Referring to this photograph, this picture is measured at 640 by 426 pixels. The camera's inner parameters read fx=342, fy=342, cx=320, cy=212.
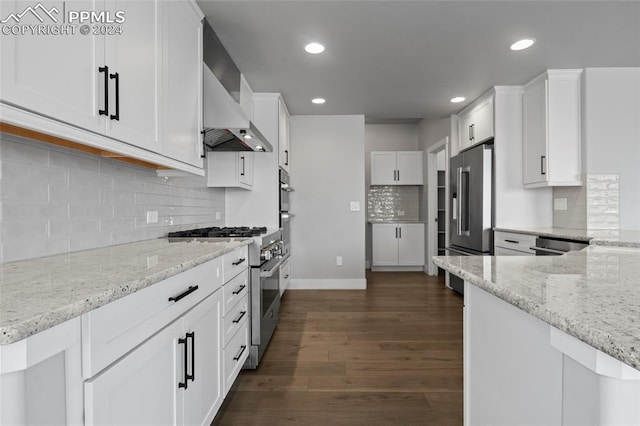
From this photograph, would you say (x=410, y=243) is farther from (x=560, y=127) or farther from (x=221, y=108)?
(x=221, y=108)

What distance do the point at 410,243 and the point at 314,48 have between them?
4.04 meters

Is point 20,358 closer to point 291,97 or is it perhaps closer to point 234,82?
point 234,82

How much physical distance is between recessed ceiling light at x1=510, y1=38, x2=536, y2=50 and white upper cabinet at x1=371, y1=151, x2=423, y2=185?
3325mm

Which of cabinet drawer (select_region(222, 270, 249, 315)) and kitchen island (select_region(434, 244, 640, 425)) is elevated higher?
kitchen island (select_region(434, 244, 640, 425))

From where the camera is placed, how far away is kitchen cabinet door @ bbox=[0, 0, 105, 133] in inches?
36.0

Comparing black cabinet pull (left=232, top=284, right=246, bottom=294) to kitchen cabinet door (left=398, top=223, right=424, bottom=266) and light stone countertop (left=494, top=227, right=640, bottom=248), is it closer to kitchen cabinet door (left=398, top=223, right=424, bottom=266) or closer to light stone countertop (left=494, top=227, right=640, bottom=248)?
light stone countertop (left=494, top=227, right=640, bottom=248)

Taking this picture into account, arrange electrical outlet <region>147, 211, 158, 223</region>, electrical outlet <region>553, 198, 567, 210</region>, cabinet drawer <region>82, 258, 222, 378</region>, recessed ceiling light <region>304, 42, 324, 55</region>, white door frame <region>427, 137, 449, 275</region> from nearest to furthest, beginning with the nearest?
cabinet drawer <region>82, 258, 222, 378</region> → electrical outlet <region>147, 211, 158, 223</region> → recessed ceiling light <region>304, 42, 324, 55</region> → electrical outlet <region>553, 198, 567, 210</region> → white door frame <region>427, 137, 449, 275</region>

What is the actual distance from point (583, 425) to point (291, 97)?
156 inches

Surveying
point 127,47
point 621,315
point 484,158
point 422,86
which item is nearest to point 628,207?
point 484,158

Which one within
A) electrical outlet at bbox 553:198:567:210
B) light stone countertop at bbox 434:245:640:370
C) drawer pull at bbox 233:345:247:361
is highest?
electrical outlet at bbox 553:198:567:210

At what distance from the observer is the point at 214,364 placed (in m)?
1.64

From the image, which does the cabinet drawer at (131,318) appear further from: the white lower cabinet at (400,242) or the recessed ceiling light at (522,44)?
the white lower cabinet at (400,242)

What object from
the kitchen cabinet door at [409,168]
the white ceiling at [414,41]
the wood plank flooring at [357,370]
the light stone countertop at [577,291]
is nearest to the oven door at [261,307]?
the wood plank flooring at [357,370]

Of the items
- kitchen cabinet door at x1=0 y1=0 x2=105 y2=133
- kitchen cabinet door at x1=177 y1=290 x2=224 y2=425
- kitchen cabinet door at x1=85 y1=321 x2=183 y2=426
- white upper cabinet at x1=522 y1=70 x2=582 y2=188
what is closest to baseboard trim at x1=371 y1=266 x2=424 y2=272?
white upper cabinet at x1=522 y1=70 x2=582 y2=188
